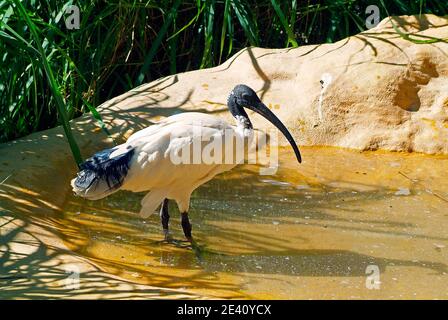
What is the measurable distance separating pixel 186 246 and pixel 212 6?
2.49 m

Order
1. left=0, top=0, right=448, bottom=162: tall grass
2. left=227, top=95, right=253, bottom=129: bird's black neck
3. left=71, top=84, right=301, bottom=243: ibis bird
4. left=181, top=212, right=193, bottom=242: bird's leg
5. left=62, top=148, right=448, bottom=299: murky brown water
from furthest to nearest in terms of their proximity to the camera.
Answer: left=0, top=0, right=448, bottom=162: tall grass < left=227, top=95, right=253, bottom=129: bird's black neck < left=181, top=212, right=193, bottom=242: bird's leg < left=71, top=84, right=301, bottom=243: ibis bird < left=62, top=148, right=448, bottom=299: murky brown water

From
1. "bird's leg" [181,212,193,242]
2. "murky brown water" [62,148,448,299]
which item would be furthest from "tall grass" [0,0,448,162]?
"bird's leg" [181,212,193,242]

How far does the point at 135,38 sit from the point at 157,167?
264 cm

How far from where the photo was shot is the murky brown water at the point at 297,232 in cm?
389

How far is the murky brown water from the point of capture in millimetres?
3893

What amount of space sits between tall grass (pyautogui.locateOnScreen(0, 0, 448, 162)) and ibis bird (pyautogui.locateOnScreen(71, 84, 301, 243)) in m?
1.41

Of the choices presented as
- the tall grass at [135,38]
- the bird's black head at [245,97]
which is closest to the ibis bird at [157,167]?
the bird's black head at [245,97]

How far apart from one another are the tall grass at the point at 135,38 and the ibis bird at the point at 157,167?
1.41 meters

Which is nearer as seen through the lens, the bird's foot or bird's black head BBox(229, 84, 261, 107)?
the bird's foot

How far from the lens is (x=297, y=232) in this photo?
4504mm

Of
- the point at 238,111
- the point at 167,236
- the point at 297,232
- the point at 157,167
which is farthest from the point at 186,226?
the point at 238,111

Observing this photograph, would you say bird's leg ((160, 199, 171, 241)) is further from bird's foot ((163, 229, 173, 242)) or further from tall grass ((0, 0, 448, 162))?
tall grass ((0, 0, 448, 162))

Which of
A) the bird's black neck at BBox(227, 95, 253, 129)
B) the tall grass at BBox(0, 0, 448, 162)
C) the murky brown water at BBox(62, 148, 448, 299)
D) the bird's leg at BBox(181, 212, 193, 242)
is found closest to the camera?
the murky brown water at BBox(62, 148, 448, 299)
